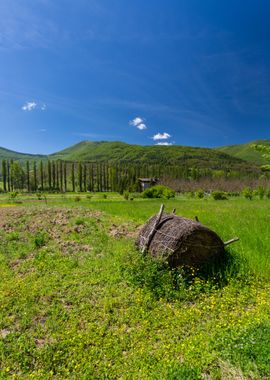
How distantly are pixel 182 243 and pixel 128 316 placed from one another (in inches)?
101

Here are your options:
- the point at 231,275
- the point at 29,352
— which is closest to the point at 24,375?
the point at 29,352

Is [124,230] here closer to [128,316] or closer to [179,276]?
[179,276]

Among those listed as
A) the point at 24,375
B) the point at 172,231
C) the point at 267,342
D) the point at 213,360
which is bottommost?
the point at 24,375

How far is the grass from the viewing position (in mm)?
3805

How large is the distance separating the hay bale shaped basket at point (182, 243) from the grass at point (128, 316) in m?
0.40

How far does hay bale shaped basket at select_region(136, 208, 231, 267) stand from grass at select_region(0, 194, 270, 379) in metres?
0.40

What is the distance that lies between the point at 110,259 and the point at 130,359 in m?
4.34

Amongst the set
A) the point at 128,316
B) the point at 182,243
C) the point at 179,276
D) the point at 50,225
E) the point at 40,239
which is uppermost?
the point at 182,243

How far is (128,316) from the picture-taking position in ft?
17.4

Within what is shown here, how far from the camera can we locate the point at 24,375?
3822 mm

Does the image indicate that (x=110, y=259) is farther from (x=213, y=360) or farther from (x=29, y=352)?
(x=213, y=360)

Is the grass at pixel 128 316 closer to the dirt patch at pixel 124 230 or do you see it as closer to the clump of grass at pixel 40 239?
the clump of grass at pixel 40 239

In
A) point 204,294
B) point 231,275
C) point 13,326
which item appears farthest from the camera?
point 231,275

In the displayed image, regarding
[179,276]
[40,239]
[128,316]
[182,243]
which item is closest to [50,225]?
[40,239]
